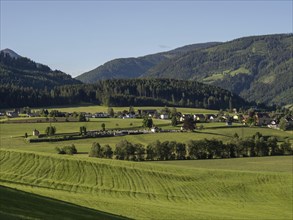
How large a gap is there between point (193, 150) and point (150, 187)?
37.6 metres

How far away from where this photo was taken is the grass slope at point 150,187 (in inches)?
2016

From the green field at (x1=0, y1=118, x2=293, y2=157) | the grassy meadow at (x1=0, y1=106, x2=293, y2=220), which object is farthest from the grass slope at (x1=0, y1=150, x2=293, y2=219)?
the green field at (x1=0, y1=118, x2=293, y2=157)

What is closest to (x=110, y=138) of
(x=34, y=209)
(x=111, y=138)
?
(x=111, y=138)

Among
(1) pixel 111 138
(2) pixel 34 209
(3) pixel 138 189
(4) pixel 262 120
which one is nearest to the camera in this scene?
(2) pixel 34 209

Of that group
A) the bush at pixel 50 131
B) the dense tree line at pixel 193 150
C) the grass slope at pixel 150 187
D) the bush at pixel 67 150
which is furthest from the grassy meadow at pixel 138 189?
the bush at pixel 50 131

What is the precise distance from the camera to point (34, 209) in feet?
115

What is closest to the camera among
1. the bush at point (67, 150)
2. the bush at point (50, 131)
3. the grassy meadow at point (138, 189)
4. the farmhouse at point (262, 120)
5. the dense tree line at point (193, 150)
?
the grassy meadow at point (138, 189)

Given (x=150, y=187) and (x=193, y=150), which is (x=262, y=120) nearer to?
(x=193, y=150)

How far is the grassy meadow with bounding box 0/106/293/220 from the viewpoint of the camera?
138ft

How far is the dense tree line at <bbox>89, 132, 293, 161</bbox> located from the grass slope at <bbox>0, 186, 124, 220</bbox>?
57644 mm

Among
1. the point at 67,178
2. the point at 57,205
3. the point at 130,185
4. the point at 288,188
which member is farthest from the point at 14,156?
the point at 57,205

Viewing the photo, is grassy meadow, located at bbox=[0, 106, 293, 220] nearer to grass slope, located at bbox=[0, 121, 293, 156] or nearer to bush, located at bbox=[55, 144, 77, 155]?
bush, located at bbox=[55, 144, 77, 155]

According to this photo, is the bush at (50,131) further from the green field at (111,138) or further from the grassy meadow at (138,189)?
the grassy meadow at (138,189)

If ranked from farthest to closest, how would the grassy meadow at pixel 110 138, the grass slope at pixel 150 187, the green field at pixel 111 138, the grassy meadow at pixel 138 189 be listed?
the grassy meadow at pixel 110 138 < the green field at pixel 111 138 < the grass slope at pixel 150 187 < the grassy meadow at pixel 138 189
